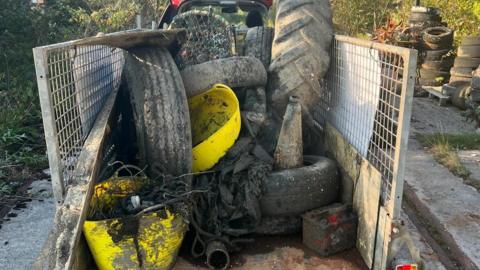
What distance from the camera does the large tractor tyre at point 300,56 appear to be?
9.97ft

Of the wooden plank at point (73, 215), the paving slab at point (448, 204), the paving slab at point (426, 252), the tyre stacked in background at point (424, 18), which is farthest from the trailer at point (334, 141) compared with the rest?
the tyre stacked in background at point (424, 18)

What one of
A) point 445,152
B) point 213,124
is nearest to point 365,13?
point 445,152

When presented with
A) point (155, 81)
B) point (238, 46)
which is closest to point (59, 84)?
point (155, 81)

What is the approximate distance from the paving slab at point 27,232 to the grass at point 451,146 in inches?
132

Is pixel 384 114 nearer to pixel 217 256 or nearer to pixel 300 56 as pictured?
pixel 300 56

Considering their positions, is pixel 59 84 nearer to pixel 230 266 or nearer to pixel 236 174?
pixel 236 174

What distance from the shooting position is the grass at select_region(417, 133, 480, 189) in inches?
159

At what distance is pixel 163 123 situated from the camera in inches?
96.4

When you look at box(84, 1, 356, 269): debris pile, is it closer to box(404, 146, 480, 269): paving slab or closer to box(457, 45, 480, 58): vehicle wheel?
box(404, 146, 480, 269): paving slab

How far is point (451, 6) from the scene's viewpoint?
9664 mm

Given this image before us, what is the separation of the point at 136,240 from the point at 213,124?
117cm

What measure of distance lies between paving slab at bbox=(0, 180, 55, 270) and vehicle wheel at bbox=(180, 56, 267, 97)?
135 centimetres

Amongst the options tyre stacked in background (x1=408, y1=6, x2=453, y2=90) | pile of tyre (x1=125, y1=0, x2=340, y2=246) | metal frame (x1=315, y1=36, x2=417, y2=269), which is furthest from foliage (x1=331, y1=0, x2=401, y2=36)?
metal frame (x1=315, y1=36, x2=417, y2=269)

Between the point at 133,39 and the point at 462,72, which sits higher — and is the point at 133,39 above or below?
above
